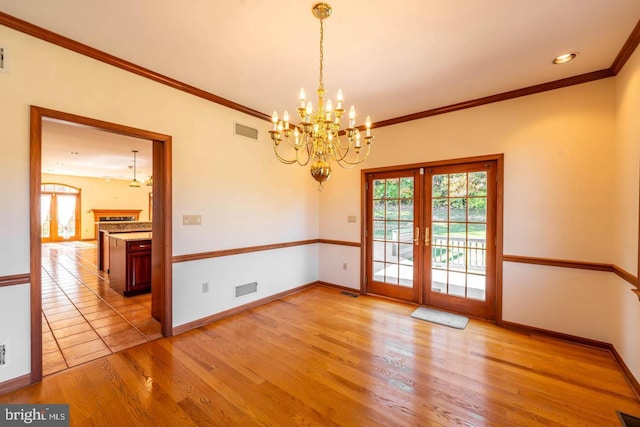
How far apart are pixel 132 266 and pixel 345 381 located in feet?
13.1

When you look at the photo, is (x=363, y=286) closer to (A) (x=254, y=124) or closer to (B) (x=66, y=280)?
(A) (x=254, y=124)

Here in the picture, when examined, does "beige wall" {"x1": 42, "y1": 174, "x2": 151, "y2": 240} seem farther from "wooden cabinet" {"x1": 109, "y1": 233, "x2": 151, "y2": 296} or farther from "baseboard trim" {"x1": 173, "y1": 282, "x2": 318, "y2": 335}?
"baseboard trim" {"x1": 173, "y1": 282, "x2": 318, "y2": 335}

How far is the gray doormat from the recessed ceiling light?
3.05 m

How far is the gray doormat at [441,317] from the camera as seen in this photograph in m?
3.42

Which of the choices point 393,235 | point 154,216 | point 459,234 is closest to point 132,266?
point 154,216

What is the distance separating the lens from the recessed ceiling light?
8.30 ft

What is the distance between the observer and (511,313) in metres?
3.31

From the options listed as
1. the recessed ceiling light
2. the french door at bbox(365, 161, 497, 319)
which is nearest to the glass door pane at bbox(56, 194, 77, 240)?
the french door at bbox(365, 161, 497, 319)

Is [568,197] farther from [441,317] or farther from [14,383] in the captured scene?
[14,383]

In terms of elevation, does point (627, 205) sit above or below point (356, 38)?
below

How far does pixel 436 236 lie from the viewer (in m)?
3.92

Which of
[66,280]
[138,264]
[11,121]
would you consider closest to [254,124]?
[11,121]

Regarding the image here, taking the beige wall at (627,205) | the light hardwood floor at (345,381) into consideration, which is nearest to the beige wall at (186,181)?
the light hardwood floor at (345,381)

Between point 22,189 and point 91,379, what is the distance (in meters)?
1.68
